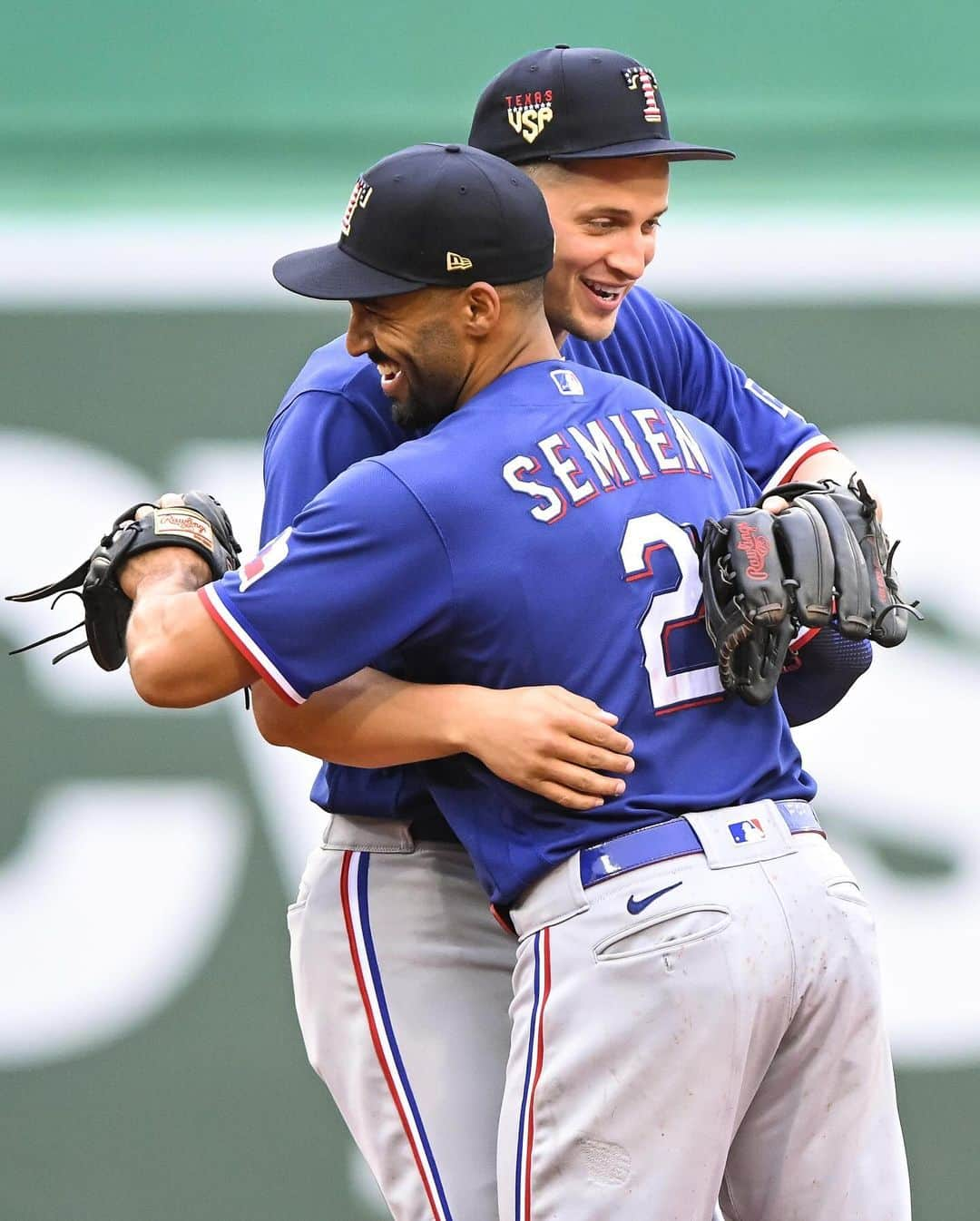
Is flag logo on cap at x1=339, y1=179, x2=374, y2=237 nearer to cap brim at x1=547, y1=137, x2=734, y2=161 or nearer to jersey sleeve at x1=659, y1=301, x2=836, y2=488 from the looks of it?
cap brim at x1=547, y1=137, x2=734, y2=161

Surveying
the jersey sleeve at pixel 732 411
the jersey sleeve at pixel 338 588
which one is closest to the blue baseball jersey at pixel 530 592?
the jersey sleeve at pixel 338 588

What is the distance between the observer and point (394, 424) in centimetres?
218

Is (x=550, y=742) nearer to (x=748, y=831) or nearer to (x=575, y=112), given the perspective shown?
(x=748, y=831)

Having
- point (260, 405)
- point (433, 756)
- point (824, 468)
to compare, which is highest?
point (260, 405)

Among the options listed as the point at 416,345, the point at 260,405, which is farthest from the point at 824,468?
the point at 260,405

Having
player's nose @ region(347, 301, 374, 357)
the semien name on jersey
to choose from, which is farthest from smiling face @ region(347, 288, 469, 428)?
the semien name on jersey

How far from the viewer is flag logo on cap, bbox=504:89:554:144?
2.33 m

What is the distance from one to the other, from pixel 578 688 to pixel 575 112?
0.79m

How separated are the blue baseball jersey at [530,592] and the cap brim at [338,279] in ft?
0.52

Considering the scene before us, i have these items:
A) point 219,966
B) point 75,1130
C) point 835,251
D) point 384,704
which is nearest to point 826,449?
point 384,704

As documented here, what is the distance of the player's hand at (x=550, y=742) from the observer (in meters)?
1.90

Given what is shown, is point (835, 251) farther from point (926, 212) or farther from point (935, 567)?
point (935, 567)

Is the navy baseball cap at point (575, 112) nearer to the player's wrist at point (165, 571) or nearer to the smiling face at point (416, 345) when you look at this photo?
the smiling face at point (416, 345)

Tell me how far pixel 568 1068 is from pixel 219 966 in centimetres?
180
